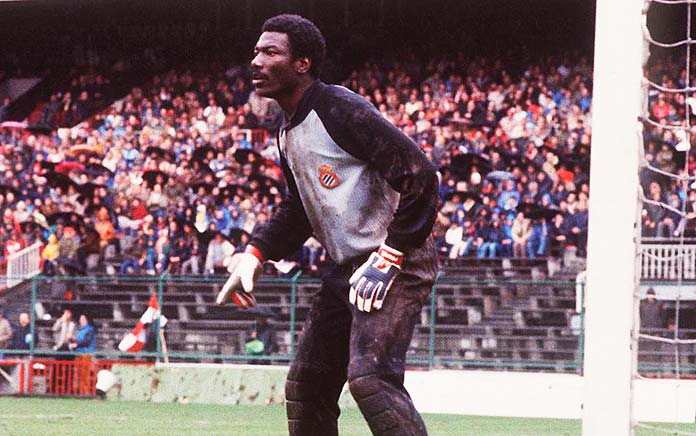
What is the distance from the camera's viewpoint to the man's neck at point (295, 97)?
541cm

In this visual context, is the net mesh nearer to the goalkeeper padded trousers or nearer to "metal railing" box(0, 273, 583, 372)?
"metal railing" box(0, 273, 583, 372)

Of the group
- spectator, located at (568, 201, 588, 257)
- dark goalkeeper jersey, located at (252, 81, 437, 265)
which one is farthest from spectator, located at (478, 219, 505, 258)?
dark goalkeeper jersey, located at (252, 81, 437, 265)

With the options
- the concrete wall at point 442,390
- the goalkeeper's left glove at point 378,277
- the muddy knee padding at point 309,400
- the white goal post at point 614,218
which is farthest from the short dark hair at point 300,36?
the concrete wall at point 442,390

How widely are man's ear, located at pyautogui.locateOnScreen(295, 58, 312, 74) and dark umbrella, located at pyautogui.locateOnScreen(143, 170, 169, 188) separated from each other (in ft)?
66.8

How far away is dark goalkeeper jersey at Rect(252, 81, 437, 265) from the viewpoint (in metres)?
5.14

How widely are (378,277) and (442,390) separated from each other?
11431 mm

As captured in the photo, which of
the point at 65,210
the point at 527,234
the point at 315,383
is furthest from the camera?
the point at 65,210

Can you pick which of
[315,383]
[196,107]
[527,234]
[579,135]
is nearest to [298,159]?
[315,383]

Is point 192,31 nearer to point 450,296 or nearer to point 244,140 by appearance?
point 244,140

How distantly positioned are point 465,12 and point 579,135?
19.9ft

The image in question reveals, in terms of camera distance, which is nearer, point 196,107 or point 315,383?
point 315,383

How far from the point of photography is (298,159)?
5.41 m

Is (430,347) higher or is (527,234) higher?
(527,234)

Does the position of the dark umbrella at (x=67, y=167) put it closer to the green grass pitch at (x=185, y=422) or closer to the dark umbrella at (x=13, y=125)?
the dark umbrella at (x=13, y=125)
